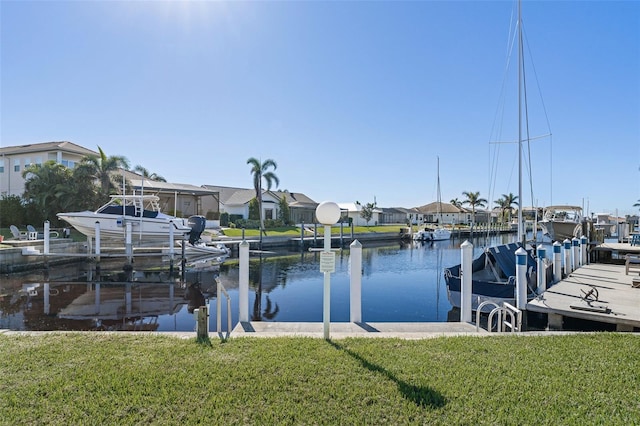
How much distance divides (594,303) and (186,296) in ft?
43.6

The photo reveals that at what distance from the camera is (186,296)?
13688 mm

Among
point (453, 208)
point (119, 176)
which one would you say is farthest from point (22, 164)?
point (453, 208)

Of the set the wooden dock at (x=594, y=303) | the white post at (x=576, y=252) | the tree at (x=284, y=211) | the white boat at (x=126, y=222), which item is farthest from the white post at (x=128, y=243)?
the tree at (x=284, y=211)

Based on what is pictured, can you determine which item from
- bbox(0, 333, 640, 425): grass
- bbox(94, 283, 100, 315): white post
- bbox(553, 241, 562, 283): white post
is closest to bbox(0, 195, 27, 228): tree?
bbox(94, 283, 100, 315): white post

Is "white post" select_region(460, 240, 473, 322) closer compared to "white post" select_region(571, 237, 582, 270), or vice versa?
"white post" select_region(460, 240, 473, 322)

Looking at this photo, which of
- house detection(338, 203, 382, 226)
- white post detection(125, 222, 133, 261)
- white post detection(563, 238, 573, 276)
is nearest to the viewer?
white post detection(563, 238, 573, 276)

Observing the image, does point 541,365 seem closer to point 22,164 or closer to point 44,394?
point 44,394

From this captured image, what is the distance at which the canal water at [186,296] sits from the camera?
10.4 meters

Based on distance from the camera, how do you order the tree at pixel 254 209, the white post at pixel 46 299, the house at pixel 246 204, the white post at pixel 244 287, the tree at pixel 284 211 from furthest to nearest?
1. the tree at pixel 284 211
2. the house at pixel 246 204
3. the tree at pixel 254 209
4. the white post at pixel 46 299
5. the white post at pixel 244 287

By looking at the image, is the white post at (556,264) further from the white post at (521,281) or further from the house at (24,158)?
the house at (24,158)

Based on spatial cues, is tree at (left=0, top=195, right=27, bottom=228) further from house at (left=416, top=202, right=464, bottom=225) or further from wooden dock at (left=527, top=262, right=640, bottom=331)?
house at (left=416, top=202, right=464, bottom=225)

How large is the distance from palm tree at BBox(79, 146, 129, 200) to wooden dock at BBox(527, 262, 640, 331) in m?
30.1

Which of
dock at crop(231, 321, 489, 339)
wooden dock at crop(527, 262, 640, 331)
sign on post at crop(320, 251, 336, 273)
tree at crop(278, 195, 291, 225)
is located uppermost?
tree at crop(278, 195, 291, 225)

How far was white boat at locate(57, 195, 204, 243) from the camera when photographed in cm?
1898
